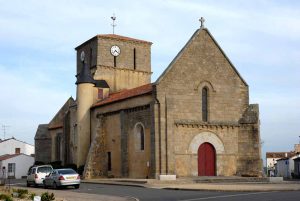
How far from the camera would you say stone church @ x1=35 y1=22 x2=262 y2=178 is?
3912cm

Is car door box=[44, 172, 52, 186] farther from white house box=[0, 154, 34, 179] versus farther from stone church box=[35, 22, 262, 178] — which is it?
white house box=[0, 154, 34, 179]

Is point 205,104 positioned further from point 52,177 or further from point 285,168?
point 285,168

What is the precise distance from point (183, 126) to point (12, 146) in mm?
47834

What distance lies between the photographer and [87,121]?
4866 cm

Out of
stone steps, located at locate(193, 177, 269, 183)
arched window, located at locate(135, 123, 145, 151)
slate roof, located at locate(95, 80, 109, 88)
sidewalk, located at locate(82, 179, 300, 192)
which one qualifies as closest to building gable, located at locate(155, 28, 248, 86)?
arched window, located at locate(135, 123, 145, 151)

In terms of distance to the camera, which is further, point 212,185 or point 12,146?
point 12,146

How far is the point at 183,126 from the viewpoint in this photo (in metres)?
40.1

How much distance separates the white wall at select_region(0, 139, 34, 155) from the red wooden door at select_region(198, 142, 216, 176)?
4725 centimetres

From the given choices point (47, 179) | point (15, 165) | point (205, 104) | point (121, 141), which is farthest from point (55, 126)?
point (47, 179)

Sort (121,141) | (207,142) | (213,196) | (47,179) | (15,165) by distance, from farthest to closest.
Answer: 1. (15,165)
2. (121,141)
3. (207,142)
4. (47,179)
5. (213,196)

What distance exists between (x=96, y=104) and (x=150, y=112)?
33.3ft

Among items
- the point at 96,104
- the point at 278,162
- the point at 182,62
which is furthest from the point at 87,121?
the point at 278,162

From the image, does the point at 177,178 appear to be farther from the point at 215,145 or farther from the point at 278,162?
Answer: the point at 278,162

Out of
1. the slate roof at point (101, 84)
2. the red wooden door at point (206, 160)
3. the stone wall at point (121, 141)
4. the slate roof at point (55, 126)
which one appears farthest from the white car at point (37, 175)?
the slate roof at point (55, 126)
